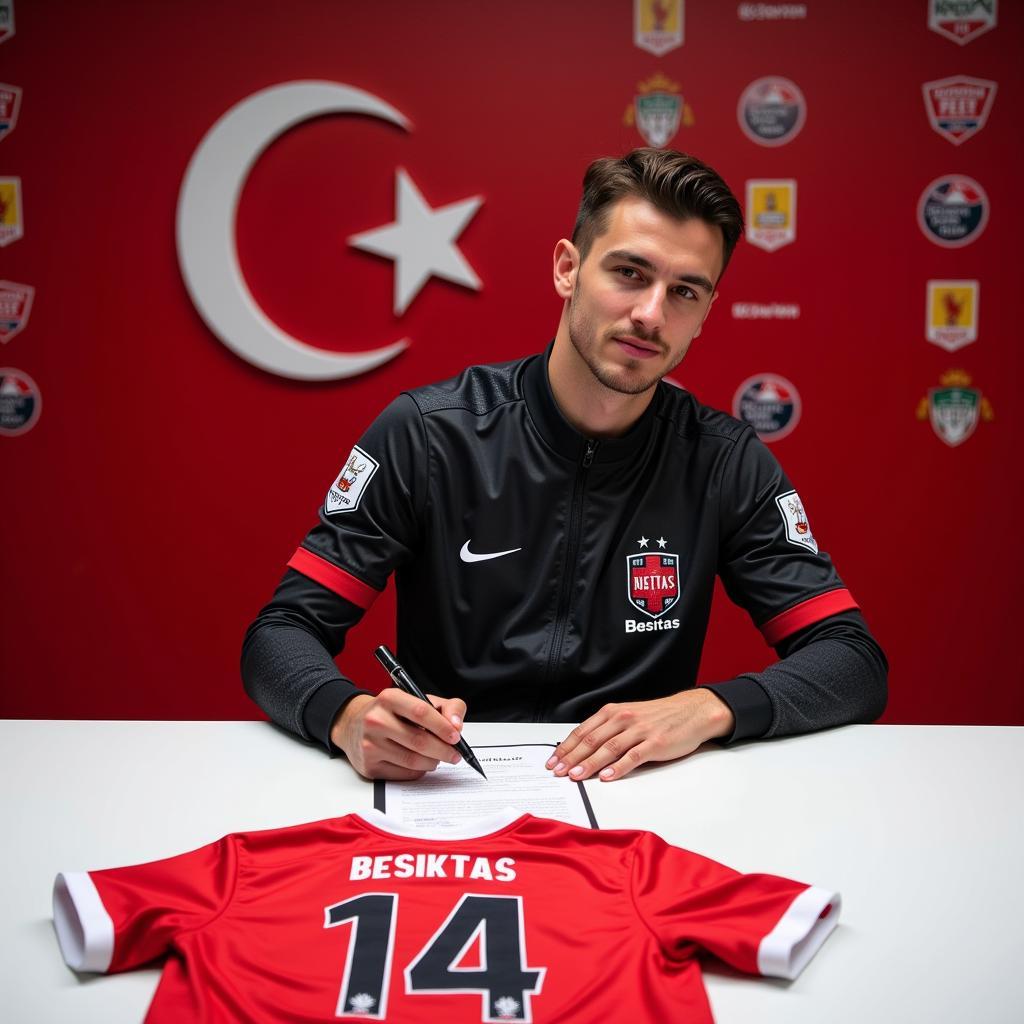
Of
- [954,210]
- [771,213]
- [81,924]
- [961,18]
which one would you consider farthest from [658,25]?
[81,924]

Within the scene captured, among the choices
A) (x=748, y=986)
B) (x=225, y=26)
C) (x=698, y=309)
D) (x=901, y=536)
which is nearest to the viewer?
(x=748, y=986)

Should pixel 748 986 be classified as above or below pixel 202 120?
below

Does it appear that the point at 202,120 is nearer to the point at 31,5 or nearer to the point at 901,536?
the point at 31,5

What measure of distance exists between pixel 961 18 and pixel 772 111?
0.50m

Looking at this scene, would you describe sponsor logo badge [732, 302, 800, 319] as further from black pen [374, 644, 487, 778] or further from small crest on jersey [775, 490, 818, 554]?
black pen [374, 644, 487, 778]

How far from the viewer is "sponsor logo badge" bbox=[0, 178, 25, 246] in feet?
8.23

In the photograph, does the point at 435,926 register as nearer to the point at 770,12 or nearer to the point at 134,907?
the point at 134,907

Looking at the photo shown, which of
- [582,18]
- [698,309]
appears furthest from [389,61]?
[698,309]

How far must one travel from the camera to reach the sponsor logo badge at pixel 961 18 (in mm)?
2414

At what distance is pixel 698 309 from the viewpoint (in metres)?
1.49

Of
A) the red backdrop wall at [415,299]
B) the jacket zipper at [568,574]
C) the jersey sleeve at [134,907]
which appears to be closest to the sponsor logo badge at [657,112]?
the red backdrop wall at [415,299]

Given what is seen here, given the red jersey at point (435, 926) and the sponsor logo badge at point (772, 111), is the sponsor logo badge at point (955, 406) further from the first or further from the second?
the red jersey at point (435, 926)

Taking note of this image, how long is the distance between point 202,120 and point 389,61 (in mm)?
488

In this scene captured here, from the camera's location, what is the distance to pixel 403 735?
105 centimetres
